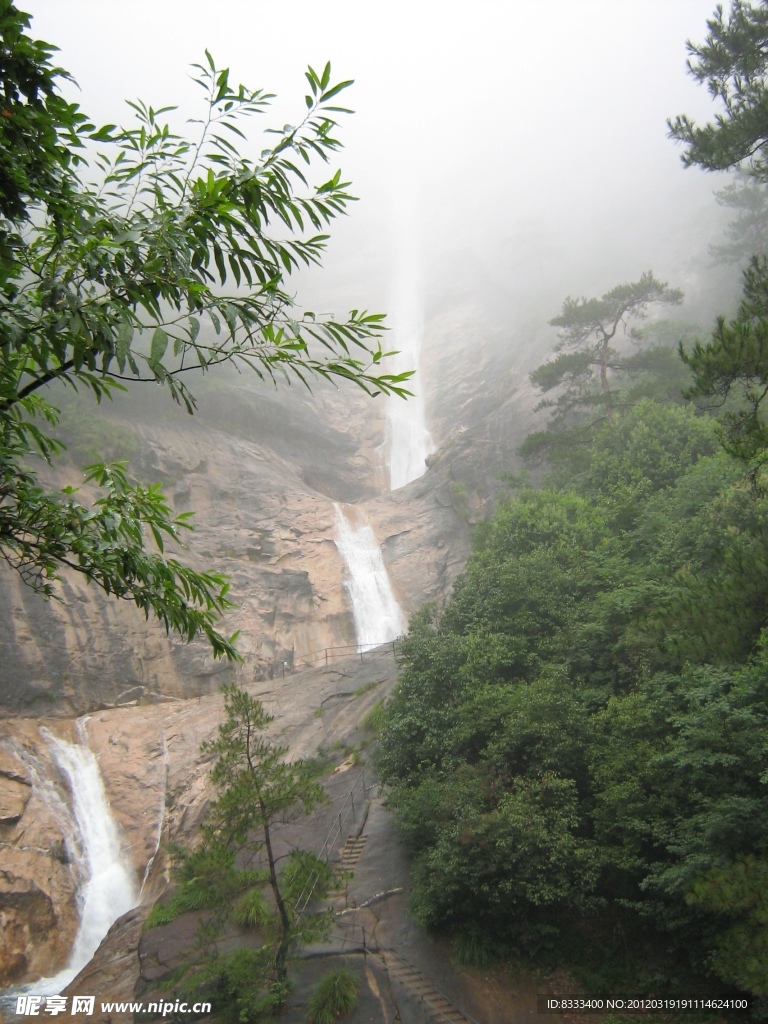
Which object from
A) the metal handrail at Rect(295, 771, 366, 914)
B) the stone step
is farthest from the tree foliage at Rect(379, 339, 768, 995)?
the metal handrail at Rect(295, 771, 366, 914)

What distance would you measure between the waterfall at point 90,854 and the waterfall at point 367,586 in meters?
11.1

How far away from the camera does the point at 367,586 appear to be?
2898 centimetres

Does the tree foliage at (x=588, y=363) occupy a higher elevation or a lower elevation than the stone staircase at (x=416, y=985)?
higher

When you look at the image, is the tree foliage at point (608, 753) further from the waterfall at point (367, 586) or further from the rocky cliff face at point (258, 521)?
the waterfall at point (367, 586)

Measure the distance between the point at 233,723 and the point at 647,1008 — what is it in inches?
296

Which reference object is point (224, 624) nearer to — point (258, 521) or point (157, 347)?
point (258, 521)

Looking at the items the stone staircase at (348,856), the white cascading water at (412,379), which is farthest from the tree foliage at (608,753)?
the white cascading water at (412,379)

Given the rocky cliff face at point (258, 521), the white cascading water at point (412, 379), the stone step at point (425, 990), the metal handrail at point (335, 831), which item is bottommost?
the stone step at point (425, 990)

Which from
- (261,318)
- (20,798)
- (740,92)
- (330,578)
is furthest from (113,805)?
(740,92)

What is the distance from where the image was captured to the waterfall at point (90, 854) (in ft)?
51.2

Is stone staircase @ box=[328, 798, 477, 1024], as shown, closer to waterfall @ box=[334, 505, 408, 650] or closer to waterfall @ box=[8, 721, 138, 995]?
waterfall @ box=[8, 721, 138, 995]

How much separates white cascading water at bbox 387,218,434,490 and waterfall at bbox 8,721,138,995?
17.6 metres

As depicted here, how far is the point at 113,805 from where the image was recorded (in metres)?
18.4

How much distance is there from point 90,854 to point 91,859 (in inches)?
5.3
